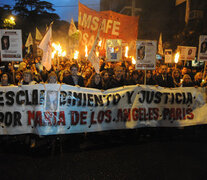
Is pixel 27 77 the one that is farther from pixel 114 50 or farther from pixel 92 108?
pixel 114 50

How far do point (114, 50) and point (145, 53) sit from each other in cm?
321

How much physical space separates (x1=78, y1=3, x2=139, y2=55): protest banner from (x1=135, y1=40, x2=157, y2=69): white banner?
3219 millimetres

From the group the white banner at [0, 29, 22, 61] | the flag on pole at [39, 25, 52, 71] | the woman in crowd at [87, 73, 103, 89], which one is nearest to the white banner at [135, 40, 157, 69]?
the woman in crowd at [87, 73, 103, 89]

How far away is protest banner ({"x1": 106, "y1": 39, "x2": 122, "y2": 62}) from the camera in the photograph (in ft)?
27.2

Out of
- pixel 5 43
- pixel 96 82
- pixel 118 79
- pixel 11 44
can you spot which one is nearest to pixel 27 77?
pixel 11 44

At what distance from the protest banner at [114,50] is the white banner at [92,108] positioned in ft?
12.4

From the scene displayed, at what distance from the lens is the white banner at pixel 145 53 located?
5254mm

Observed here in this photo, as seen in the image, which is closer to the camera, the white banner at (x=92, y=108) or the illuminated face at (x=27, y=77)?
the white banner at (x=92, y=108)

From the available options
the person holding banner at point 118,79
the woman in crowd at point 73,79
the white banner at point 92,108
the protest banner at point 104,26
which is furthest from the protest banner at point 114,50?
the white banner at point 92,108

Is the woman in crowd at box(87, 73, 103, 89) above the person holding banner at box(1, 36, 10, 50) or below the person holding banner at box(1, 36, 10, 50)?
below

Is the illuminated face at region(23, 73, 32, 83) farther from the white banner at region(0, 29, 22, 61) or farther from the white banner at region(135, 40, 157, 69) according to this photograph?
the white banner at region(135, 40, 157, 69)

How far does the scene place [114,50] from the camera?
8.32 metres

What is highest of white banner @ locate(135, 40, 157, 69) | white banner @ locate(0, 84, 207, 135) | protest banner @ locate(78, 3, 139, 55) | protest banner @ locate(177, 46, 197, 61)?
protest banner @ locate(78, 3, 139, 55)

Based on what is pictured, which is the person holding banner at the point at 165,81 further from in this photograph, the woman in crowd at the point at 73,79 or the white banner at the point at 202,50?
the woman in crowd at the point at 73,79
